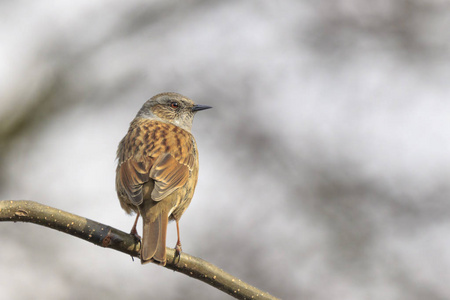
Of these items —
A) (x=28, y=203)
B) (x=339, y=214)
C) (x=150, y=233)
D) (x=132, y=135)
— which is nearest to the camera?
(x=28, y=203)

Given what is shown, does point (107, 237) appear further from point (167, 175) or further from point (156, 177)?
point (167, 175)

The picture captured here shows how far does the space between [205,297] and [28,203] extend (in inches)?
260

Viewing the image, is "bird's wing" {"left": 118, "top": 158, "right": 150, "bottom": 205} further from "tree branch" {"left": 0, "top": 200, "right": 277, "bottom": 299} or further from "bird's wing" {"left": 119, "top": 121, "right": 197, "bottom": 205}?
"tree branch" {"left": 0, "top": 200, "right": 277, "bottom": 299}

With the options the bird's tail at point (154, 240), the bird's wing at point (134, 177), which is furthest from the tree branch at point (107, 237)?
the bird's wing at point (134, 177)

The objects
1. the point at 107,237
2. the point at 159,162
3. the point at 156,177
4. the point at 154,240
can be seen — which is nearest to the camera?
the point at 107,237

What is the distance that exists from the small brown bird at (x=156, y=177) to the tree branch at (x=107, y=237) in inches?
4.9

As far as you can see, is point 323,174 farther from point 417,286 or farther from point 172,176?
point 172,176

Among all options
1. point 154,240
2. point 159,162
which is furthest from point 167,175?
point 154,240

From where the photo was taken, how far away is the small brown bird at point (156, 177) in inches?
198

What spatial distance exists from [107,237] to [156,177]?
A: 1283mm

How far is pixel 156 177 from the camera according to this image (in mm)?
5547

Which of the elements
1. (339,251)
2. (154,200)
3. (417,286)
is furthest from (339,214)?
(154,200)

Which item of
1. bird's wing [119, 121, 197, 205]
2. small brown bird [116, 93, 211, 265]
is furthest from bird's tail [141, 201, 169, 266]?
bird's wing [119, 121, 197, 205]

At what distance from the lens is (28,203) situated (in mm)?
4000
